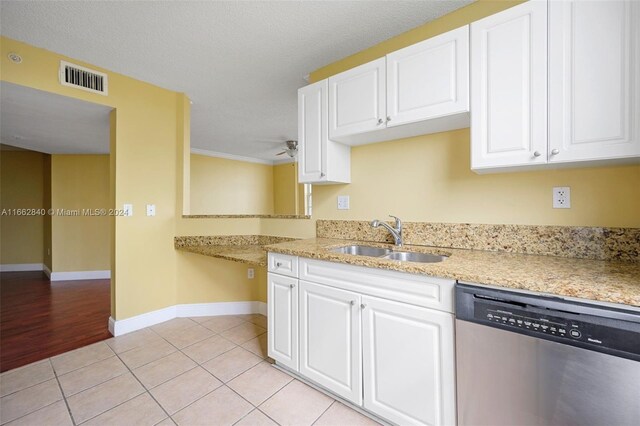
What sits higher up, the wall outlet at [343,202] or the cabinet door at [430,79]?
the cabinet door at [430,79]

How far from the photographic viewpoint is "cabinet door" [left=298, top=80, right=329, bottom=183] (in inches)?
83.0

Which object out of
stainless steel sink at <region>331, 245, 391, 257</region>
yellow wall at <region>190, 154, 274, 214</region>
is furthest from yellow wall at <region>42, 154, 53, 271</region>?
stainless steel sink at <region>331, 245, 391, 257</region>

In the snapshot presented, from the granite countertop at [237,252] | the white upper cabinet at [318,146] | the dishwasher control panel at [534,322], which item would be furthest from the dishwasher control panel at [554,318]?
the granite countertop at [237,252]

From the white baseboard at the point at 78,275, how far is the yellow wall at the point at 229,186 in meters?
1.87

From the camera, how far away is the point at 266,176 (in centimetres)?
711

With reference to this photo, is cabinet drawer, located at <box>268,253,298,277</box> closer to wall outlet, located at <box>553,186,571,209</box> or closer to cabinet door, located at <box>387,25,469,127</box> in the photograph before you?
cabinet door, located at <box>387,25,469,127</box>

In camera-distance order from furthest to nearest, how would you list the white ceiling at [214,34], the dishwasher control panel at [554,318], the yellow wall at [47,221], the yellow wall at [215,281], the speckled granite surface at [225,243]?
the yellow wall at [47,221] < the yellow wall at [215,281] < the speckled granite surface at [225,243] < the white ceiling at [214,34] < the dishwasher control panel at [554,318]

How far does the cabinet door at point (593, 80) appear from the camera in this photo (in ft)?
3.67

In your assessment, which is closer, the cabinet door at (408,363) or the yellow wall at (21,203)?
the cabinet door at (408,363)

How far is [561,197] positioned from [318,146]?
1.53 meters

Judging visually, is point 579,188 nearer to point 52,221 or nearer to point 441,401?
point 441,401

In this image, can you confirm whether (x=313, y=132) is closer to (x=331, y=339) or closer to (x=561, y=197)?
(x=331, y=339)

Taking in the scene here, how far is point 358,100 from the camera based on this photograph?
75.0 inches

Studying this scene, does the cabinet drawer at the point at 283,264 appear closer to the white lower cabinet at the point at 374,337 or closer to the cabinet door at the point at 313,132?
the white lower cabinet at the point at 374,337
